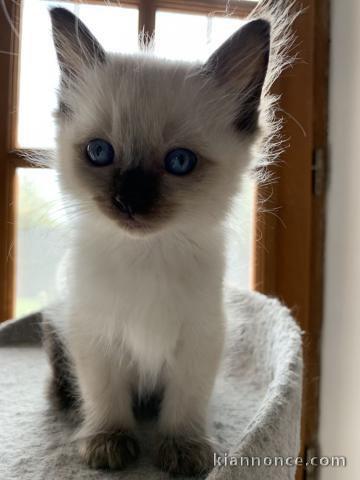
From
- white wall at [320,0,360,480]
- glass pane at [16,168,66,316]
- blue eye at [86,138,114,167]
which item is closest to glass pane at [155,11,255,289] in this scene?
blue eye at [86,138,114,167]

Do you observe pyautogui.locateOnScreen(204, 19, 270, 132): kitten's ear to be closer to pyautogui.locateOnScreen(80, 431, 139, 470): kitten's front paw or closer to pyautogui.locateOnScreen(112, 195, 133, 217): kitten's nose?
pyautogui.locateOnScreen(112, 195, 133, 217): kitten's nose

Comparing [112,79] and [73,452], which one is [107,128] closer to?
Result: [112,79]

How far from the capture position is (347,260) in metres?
1.38

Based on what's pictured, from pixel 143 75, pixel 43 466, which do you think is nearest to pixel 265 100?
pixel 143 75

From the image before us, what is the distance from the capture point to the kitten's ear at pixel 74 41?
873 mm

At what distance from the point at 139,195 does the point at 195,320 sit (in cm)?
25

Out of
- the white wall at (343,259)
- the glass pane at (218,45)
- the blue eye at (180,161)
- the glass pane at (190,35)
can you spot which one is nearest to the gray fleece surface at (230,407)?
the glass pane at (218,45)

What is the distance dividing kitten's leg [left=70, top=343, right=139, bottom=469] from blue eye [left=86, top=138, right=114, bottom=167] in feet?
1.04

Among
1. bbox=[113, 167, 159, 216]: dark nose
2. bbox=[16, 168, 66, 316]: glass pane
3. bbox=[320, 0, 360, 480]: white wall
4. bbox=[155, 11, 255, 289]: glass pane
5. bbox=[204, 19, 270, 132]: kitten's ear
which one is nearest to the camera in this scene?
bbox=[113, 167, 159, 216]: dark nose

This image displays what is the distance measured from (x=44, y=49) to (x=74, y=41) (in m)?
0.22

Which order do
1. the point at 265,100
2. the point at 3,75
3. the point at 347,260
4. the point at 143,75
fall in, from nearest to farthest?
the point at 143,75
the point at 265,100
the point at 347,260
the point at 3,75

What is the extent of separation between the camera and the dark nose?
0.72 metres

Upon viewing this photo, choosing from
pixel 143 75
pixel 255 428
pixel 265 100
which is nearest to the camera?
pixel 255 428

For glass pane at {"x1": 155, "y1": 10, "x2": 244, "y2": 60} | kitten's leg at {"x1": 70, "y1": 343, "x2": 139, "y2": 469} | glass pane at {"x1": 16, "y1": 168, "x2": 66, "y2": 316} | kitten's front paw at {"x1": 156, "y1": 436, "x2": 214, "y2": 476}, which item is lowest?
kitten's front paw at {"x1": 156, "y1": 436, "x2": 214, "y2": 476}
